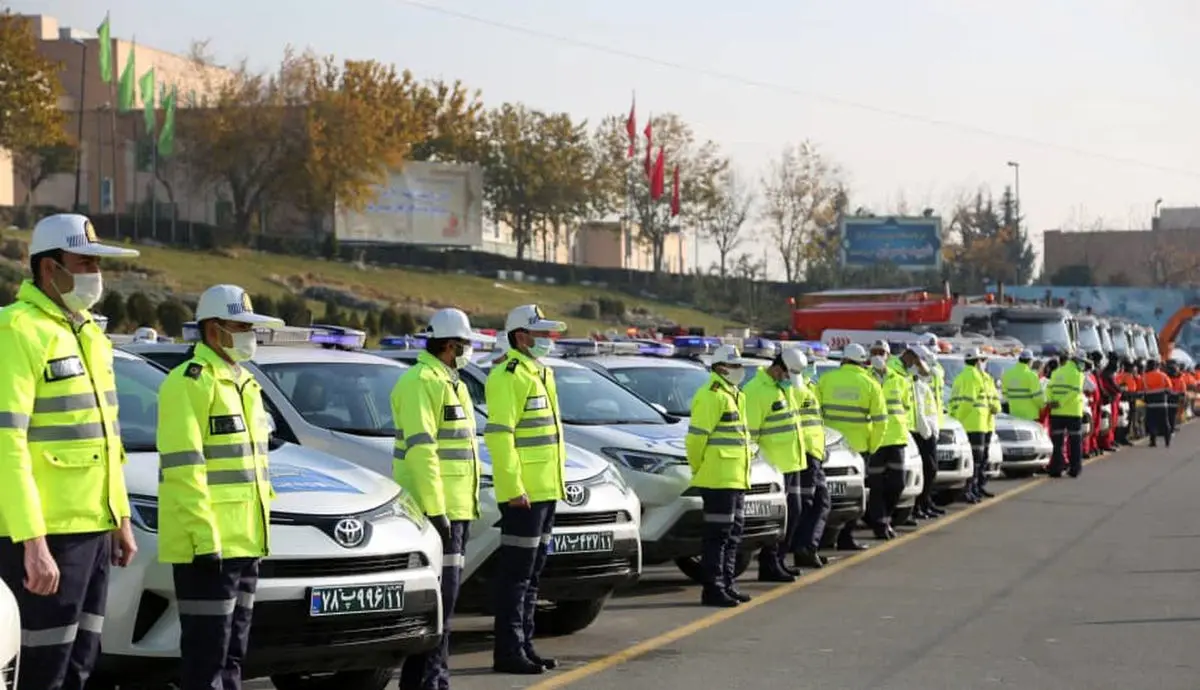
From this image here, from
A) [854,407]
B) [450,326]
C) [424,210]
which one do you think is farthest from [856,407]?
[424,210]

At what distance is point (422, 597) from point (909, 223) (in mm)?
76910

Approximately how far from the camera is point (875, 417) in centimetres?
1648

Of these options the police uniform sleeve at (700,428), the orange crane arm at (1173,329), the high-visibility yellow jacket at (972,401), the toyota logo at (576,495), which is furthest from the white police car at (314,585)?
the orange crane arm at (1173,329)

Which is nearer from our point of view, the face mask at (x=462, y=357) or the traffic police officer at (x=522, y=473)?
the face mask at (x=462, y=357)

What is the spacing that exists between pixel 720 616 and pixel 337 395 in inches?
117

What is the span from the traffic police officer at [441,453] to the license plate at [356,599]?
0.68m

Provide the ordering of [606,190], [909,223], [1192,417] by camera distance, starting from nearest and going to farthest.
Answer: [1192,417] → [909,223] → [606,190]

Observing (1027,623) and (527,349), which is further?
(1027,623)

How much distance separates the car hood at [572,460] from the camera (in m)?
10.2

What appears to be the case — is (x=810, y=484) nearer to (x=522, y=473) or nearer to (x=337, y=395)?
(x=337, y=395)

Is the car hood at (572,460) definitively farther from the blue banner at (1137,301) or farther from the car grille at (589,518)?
the blue banner at (1137,301)

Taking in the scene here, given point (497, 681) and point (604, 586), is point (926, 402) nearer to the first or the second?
point (604, 586)

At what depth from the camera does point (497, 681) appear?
938 cm

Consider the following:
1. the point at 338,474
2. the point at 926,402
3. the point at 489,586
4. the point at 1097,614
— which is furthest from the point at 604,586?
the point at 926,402
